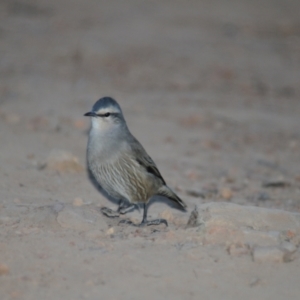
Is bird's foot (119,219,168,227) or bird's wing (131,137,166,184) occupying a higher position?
bird's wing (131,137,166,184)

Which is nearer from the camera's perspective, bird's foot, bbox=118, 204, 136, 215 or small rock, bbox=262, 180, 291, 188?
bird's foot, bbox=118, 204, 136, 215

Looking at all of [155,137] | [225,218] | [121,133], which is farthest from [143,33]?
[225,218]

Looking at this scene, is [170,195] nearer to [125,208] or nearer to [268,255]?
[125,208]

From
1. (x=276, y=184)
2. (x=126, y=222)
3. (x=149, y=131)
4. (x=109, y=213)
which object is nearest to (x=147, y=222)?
(x=126, y=222)

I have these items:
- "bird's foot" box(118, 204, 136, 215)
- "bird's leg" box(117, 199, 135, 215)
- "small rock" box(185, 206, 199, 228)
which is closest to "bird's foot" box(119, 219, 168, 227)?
"small rock" box(185, 206, 199, 228)

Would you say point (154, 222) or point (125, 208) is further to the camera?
point (125, 208)

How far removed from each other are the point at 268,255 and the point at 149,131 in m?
5.66

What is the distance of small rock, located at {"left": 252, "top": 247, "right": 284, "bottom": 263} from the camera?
5660mm

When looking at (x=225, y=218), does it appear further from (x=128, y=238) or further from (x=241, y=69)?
(x=241, y=69)

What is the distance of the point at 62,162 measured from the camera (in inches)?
329

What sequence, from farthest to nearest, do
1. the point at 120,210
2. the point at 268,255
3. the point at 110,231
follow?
1. the point at 120,210
2. the point at 110,231
3. the point at 268,255

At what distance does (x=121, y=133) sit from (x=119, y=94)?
6068mm

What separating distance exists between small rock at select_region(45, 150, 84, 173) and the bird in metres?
1.15

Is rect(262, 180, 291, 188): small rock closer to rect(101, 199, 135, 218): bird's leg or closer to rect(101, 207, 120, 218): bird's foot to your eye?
rect(101, 199, 135, 218): bird's leg
